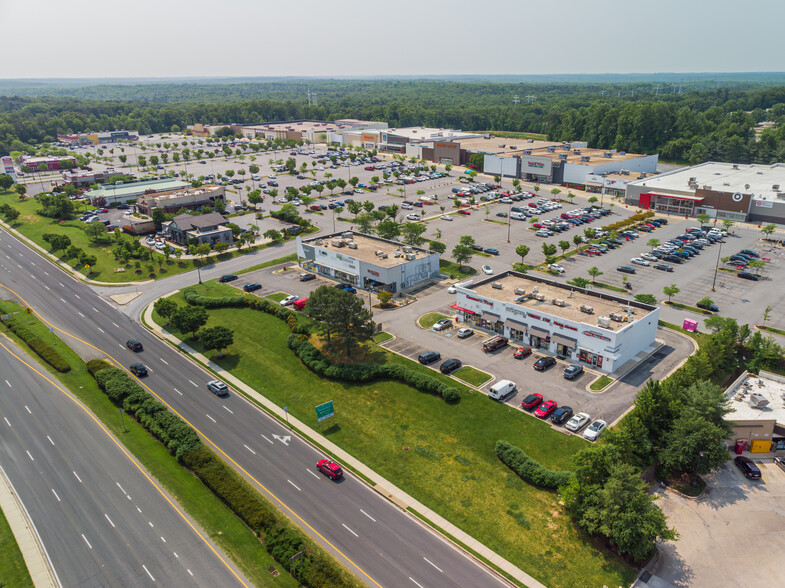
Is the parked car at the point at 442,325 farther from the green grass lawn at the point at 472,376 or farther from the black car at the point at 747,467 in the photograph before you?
the black car at the point at 747,467

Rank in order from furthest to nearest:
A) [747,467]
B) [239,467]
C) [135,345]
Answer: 1. [135,345]
2. [239,467]
3. [747,467]

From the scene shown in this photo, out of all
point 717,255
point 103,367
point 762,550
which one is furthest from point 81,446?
point 717,255

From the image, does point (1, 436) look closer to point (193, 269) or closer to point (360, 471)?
point (360, 471)

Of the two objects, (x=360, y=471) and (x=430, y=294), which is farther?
(x=430, y=294)

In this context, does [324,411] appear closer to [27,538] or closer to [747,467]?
[27,538]

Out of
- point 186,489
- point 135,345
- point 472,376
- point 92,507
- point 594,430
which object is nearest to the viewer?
point 92,507

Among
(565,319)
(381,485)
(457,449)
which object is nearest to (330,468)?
(381,485)
